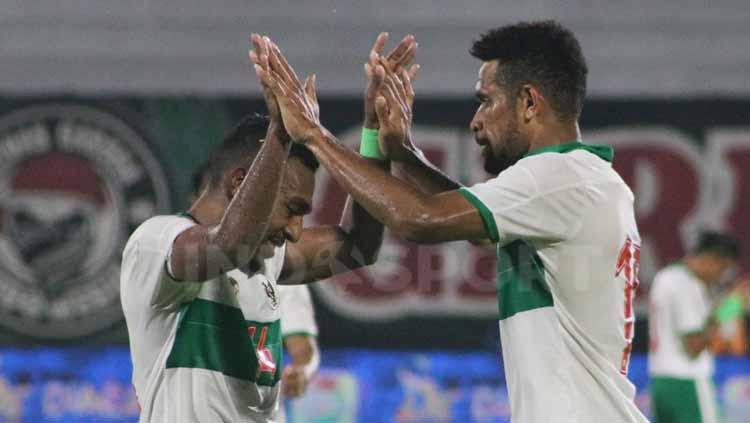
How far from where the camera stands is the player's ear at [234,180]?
147 inches

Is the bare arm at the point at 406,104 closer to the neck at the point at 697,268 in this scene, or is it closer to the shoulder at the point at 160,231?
the shoulder at the point at 160,231

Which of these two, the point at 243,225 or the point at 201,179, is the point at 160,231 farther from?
the point at 201,179

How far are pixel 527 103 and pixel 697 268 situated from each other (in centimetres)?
550

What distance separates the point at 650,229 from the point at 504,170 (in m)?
5.90


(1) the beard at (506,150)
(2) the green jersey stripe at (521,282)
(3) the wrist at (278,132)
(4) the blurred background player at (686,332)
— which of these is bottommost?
(4) the blurred background player at (686,332)

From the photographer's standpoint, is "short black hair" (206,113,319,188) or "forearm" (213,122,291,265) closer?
"forearm" (213,122,291,265)

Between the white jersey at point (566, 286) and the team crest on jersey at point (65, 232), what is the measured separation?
19.8ft

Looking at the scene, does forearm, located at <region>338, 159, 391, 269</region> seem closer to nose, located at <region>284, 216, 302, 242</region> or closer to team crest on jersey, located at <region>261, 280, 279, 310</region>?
team crest on jersey, located at <region>261, 280, 279, 310</region>

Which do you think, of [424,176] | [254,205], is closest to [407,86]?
[424,176]

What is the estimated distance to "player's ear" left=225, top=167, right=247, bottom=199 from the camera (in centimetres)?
373

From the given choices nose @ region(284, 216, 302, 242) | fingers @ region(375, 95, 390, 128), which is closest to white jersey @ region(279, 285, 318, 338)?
nose @ region(284, 216, 302, 242)

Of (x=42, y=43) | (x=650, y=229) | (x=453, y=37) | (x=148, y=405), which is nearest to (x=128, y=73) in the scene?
(x=42, y=43)

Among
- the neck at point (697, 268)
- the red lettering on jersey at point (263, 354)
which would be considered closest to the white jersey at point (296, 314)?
the red lettering on jersey at point (263, 354)

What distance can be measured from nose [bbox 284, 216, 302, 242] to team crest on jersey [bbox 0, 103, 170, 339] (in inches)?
219
